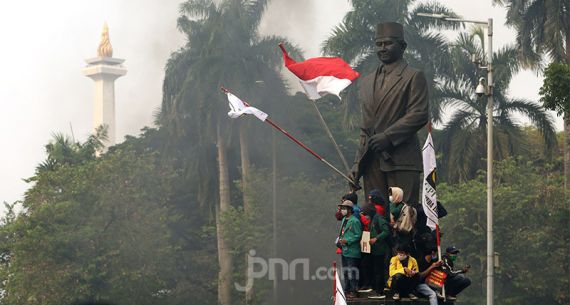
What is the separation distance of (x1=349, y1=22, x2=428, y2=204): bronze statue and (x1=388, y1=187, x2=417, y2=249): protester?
0.62m

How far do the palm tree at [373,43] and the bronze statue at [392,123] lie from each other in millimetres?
35813

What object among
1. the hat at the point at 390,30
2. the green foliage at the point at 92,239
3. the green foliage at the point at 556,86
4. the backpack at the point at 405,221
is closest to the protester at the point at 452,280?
the backpack at the point at 405,221

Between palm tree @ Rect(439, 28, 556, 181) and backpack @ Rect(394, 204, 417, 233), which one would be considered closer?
backpack @ Rect(394, 204, 417, 233)

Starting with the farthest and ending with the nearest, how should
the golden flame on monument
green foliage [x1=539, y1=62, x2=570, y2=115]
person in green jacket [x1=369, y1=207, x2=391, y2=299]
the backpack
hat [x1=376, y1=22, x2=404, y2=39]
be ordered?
the golden flame on monument, green foliage [x1=539, y1=62, x2=570, y2=115], hat [x1=376, y1=22, x2=404, y2=39], person in green jacket [x1=369, y1=207, x2=391, y2=299], the backpack

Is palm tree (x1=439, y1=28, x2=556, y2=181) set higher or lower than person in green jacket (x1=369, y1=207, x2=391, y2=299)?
higher

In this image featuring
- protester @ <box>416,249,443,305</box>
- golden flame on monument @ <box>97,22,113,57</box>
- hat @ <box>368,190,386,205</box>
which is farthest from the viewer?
golden flame on monument @ <box>97,22,113,57</box>

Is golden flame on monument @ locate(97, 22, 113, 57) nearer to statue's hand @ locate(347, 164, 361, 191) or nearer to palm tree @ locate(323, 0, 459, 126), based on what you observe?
palm tree @ locate(323, 0, 459, 126)

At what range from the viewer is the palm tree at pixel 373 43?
186 feet

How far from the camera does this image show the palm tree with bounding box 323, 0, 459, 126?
5675 centimetres

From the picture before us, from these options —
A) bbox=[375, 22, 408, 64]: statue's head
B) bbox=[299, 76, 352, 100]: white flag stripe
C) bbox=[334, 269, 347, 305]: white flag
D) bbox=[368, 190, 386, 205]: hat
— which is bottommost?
bbox=[334, 269, 347, 305]: white flag

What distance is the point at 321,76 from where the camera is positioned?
78.7 feet

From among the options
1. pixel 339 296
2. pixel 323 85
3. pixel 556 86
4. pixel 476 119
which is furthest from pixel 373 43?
pixel 339 296

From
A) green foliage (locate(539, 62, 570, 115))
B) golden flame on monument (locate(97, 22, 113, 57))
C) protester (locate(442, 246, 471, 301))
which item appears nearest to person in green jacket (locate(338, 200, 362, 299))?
protester (locate(442, 246, 471, 301))

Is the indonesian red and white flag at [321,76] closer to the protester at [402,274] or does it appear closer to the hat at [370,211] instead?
the hat at [370,211]
